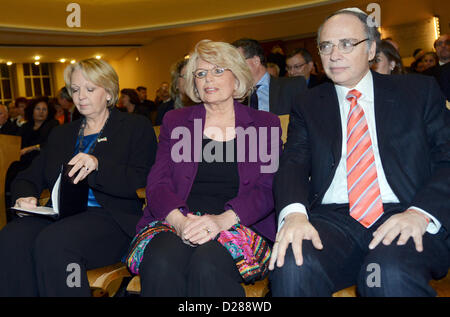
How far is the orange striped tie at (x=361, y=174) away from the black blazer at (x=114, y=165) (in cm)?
105

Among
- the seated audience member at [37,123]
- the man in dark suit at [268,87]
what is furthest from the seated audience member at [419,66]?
the seated audience member at [37,123]

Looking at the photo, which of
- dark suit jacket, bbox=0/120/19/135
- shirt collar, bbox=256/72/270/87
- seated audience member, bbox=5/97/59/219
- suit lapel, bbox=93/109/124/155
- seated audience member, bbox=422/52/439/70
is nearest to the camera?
suit lapel, bbox=93/109/124/155

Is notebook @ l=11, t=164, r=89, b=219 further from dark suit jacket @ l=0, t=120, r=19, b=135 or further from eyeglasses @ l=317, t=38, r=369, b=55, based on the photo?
dark suit jacket @ l=0, t=120, r=19, b=135

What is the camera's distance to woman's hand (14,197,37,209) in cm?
222

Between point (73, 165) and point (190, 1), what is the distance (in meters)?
10.1

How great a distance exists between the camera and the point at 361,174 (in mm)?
1797

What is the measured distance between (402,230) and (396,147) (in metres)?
0.37

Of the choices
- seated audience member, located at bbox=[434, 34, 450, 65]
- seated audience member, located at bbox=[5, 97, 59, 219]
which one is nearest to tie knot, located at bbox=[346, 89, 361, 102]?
seated audience member, located at bbox=[434, 34, 450, 65]

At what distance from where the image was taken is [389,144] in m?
1.81

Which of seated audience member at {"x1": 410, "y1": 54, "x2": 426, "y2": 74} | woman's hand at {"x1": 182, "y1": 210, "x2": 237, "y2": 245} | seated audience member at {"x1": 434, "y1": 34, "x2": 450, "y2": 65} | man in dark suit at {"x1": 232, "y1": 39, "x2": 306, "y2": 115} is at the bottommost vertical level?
woman's hand at {"x1": 182, "y1": 210, "x2": 237, "y2": 245}

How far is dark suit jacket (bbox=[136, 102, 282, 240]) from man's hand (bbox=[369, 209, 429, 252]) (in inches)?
24.0

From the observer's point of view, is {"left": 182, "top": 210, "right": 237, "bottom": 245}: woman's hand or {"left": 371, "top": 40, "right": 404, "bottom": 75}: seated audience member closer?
{"left": 182, "top": 210, "right": 237, "bottom": 245}: woman's hand
